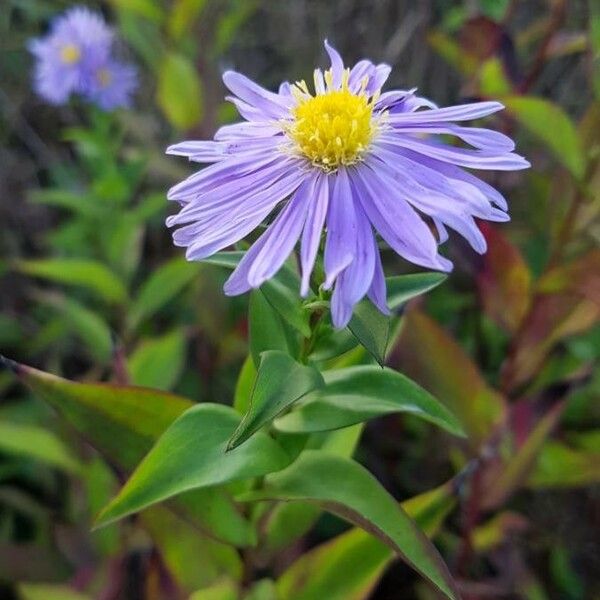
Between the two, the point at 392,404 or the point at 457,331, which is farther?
the point at 457,331

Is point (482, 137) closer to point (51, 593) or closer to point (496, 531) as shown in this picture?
point (496, 531)

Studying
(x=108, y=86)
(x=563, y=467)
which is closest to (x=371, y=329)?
(x=563, y=467)

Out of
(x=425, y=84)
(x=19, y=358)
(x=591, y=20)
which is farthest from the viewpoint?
(x=425, y=84)

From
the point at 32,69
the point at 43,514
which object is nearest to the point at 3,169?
the point at 32,69

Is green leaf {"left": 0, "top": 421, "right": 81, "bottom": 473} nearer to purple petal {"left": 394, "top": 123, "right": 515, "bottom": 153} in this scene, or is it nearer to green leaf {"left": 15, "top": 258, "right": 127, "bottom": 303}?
green leaf {"left": 15, "top": 258, "right": 127, "bottom": 303}

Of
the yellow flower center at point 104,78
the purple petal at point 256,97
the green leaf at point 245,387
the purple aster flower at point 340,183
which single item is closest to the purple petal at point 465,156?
the purple aster flower at point 340,183

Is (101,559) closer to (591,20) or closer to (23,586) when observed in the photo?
(23,586)

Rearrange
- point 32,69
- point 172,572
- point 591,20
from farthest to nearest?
point 32,69
point 591,20
point 172,572
